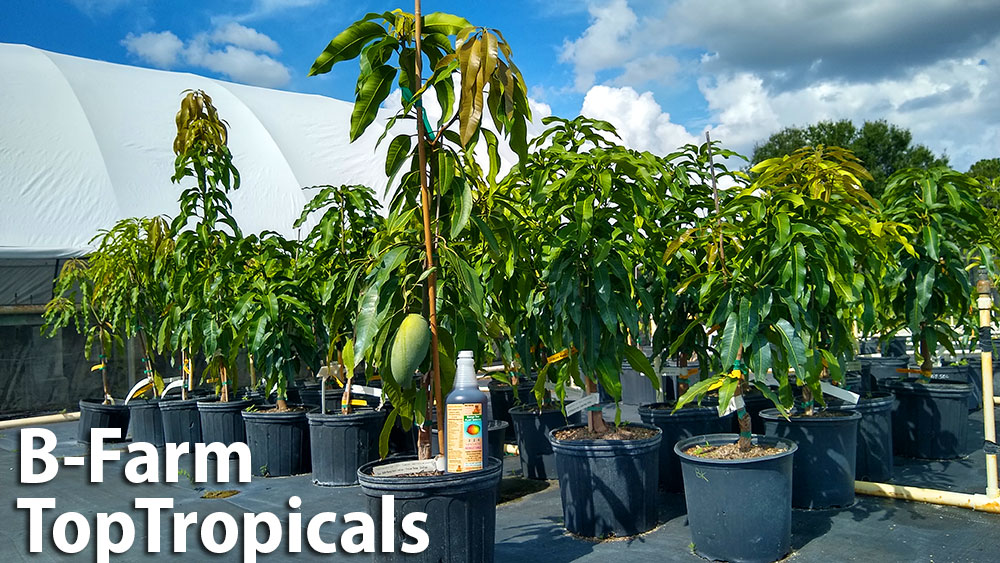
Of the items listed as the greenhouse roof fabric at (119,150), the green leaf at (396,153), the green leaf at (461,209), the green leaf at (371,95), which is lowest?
the green leaf at (461,209)

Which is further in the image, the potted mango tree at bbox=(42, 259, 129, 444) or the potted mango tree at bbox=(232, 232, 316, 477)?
the potted mango tree at bbox=(42, 259, 129, 444)

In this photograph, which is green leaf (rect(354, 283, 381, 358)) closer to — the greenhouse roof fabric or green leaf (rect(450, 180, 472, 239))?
green leaf (rect(450, 180, 472, 239))

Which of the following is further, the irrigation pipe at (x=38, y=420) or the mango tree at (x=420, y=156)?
the irrigation pipe at (x=38, y=420)

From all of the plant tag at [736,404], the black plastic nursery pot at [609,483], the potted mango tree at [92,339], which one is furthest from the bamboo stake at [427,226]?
the potted mango tree at [92,339]

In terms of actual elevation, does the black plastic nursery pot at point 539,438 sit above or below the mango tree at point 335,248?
below

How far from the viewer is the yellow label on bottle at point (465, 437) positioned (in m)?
2.88

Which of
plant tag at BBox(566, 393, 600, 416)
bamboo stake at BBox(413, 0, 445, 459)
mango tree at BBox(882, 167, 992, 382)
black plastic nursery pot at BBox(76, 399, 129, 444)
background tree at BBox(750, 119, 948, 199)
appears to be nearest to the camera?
bamboo stake at BBox(413, 0, 445, 459)

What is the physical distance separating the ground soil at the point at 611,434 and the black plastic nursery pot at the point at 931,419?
2.81 m

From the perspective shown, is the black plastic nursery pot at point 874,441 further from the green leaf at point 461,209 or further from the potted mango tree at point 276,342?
the potted mango tree at point 276,342

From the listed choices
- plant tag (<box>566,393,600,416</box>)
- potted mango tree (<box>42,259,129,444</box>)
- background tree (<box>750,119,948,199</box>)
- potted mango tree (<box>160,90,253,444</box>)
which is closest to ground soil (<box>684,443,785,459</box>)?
plant tag (<box>566,393,600,416</box>)

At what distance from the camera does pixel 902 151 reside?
34750 mm

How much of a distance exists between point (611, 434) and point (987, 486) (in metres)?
2.39

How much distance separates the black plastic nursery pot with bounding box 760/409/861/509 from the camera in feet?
15.3

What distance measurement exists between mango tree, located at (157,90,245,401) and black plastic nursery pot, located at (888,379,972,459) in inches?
215
